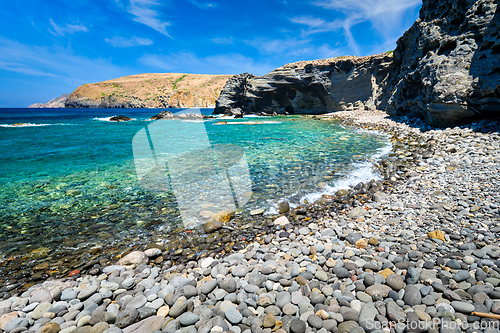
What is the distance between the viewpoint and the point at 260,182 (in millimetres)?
8141

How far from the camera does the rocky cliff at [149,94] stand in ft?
468

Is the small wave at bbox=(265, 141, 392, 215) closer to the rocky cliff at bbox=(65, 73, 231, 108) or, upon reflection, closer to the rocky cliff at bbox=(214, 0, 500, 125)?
the rocky cliff at bbox=(214, 0, 500, 125)

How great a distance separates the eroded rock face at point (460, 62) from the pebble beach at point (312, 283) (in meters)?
9.74

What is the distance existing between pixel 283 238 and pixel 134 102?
570ft

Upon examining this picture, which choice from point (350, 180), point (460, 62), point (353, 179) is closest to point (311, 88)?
point (460, 62)

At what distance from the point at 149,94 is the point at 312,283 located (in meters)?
176

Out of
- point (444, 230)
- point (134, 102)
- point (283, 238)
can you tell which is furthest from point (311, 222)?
point (134, 102)

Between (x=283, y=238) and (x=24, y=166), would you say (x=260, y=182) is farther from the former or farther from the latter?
(x=24, y=166)

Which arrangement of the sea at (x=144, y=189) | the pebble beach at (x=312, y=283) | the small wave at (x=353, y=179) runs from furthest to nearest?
the small wave at (x=353, y=179) < the sea at (x=144, y=189) < the pebble beach at (x=312, y=283)

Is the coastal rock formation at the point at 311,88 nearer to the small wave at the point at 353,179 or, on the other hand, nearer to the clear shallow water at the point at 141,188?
the clear shallow water at the point at 141,188

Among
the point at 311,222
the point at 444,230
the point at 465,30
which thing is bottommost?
the point at 311,222

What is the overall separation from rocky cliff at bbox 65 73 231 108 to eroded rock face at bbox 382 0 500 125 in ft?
435

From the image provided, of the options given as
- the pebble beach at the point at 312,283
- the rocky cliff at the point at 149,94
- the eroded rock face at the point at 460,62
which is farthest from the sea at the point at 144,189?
the rocky cliff at the point at 149,94

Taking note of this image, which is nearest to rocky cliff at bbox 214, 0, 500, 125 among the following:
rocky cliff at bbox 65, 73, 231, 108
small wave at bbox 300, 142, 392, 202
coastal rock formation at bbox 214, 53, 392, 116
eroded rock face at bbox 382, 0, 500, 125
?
eroded rock face at bbox 382, 0, 500, 125
